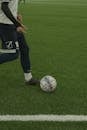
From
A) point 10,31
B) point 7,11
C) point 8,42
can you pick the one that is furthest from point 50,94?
point 7,11

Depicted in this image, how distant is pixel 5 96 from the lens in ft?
24.6

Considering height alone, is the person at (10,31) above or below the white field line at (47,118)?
above

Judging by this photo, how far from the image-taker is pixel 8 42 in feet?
25.5

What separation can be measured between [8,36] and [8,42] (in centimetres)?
10

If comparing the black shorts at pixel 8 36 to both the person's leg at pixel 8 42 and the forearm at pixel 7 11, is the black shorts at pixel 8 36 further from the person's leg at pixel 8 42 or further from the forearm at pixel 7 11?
the forearm at pixel 7 11

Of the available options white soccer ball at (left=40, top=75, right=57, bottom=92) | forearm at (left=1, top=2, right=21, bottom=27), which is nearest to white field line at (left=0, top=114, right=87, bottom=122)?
white soccer ball at (left=40, top=75, right=57, bottom=92)

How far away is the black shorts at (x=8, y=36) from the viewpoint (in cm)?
777

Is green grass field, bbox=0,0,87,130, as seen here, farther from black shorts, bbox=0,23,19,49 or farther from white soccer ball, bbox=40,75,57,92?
black shorts, bbox=0,23,19,49

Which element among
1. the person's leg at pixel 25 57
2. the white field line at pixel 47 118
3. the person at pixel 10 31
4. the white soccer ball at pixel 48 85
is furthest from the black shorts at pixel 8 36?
the white field line at pixel 47 118

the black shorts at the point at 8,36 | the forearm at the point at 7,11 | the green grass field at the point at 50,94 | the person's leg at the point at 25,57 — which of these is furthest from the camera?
the person's leg at the point at 25,57

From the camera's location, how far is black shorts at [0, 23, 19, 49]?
7.77m

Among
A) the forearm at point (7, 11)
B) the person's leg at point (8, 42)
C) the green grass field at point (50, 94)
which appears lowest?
the green grass field at point (50, 94)

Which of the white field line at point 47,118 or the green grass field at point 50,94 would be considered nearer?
the white field line at point 47,118

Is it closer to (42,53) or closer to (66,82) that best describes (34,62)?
(42,53)
